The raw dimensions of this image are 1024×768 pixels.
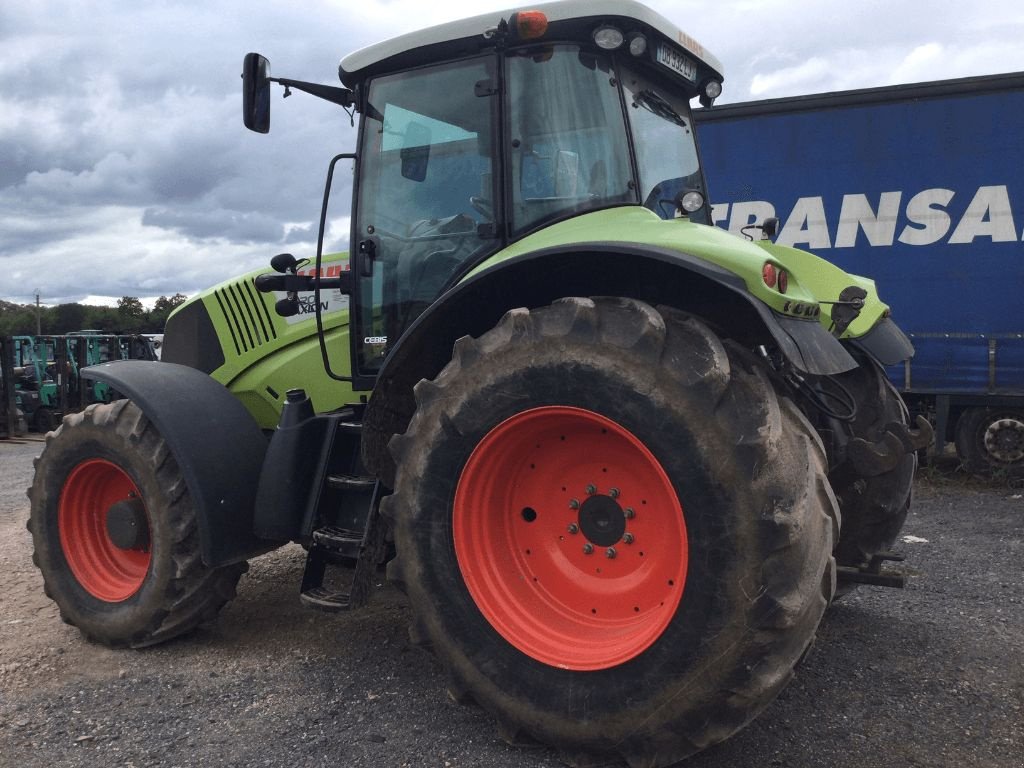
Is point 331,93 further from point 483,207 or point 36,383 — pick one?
point 36,383

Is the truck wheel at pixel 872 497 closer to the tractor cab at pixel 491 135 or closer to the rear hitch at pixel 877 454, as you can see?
the rear hitch at pixel 877 454

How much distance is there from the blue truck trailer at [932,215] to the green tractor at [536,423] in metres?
4.18

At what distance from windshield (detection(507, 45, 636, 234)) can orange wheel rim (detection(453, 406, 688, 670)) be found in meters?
0.97

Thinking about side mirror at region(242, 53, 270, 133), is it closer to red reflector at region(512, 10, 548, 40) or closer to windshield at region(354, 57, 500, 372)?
windshield at region(354, 57, 500, 372)

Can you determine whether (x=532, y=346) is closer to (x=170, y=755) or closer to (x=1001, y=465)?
(x=170, y=755)

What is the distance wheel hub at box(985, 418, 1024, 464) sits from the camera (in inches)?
310

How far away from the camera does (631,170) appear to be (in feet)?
11.7

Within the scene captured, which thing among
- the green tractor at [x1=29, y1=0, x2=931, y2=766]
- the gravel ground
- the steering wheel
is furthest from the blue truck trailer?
the steering wheel

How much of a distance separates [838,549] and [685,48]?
2.28m

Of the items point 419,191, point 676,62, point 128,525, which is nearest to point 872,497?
point 676,62

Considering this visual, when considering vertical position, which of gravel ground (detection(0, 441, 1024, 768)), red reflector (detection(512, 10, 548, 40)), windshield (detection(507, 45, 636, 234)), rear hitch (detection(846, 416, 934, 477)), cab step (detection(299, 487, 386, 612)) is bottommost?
gravel ground (detection(0, 441, 1024, 768))

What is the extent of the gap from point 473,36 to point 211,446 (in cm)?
203

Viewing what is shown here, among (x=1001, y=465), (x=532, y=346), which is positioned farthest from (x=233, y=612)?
(x=1001, y=465)

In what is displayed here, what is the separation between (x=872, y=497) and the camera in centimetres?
393
